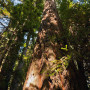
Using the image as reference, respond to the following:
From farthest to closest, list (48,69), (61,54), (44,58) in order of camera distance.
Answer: (61,54) < (44,58) < (48,69)

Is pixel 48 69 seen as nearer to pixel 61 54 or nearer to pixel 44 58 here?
pixel 44 58

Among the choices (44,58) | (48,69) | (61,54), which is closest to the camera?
(48,69)

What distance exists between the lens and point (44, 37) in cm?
281

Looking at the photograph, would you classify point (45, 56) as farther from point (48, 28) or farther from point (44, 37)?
point (48, 28)

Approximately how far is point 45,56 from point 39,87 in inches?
30.7

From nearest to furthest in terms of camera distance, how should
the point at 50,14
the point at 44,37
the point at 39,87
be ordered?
1. the point at 39,87
2. the point at 44,37
3. the point at 50,14

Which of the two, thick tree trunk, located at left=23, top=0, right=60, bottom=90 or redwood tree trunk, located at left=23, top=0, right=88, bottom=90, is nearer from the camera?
redwood tree trunk, located at left=23, top=0, right=88, bottom=90

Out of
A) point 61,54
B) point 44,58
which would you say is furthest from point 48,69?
point 61,54

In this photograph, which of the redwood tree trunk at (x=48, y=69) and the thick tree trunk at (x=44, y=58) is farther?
the thick tree trunk at (x=44, y=58)

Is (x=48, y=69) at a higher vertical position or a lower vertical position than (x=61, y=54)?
lower

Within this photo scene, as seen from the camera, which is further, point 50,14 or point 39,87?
point 50,14

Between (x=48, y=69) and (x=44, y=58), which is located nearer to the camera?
(x=48, y=69)

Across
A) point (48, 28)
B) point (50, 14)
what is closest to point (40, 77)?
point (48, 28)

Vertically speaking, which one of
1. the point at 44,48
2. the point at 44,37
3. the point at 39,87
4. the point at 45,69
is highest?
the point at 44,37
